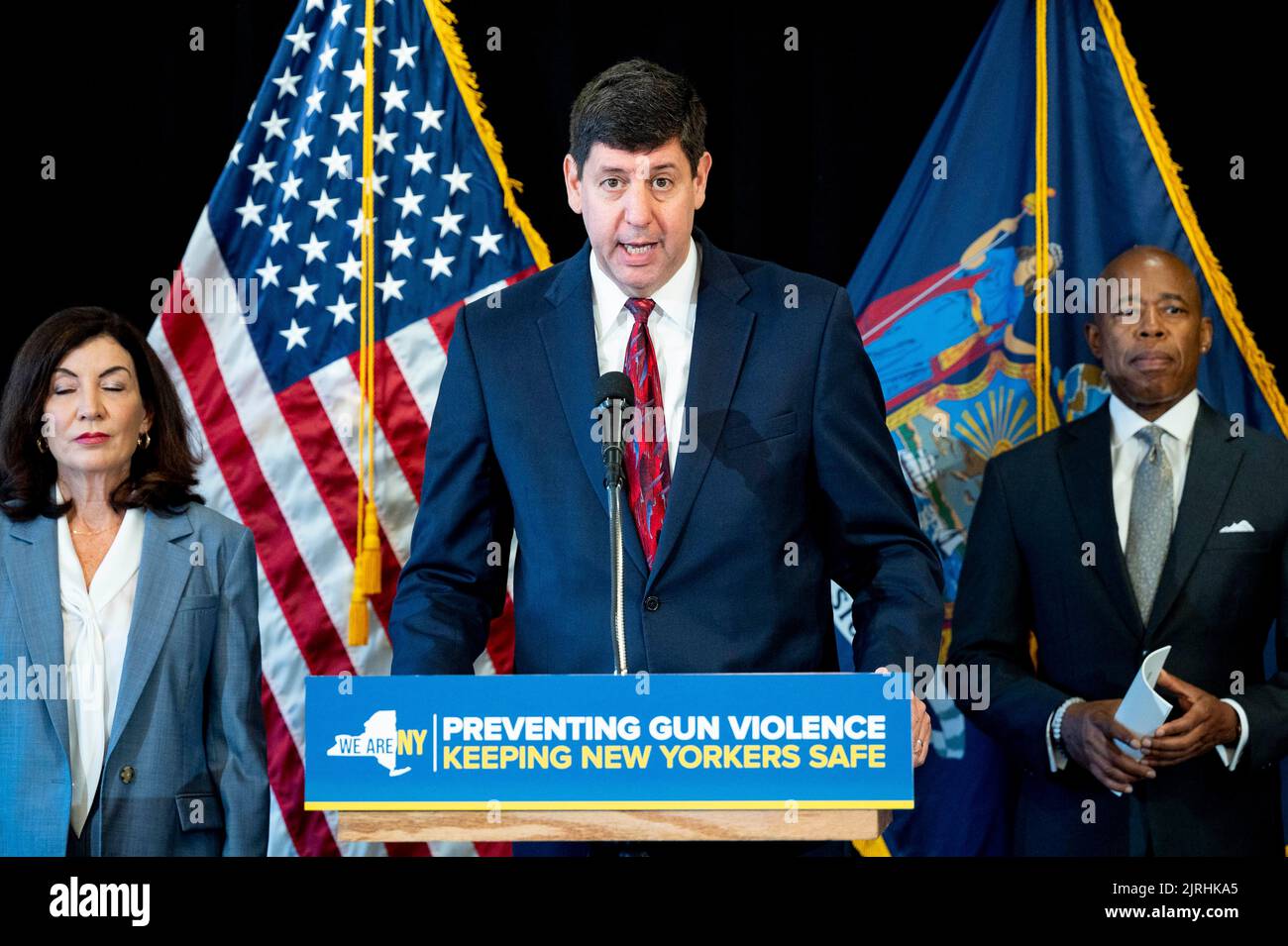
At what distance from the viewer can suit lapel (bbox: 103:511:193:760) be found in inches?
114

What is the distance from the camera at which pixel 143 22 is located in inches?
165

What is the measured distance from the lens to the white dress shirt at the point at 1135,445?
3.56 metres

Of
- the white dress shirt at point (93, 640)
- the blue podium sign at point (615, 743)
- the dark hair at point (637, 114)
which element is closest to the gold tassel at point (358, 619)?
the white dress shirt at point (93, 640)

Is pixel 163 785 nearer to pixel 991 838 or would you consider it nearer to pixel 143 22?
pixel 991 838

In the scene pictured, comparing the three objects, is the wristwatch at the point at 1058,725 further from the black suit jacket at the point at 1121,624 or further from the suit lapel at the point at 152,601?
the suit lapel at the point at 152,601

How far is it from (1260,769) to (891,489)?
1420 millimetres

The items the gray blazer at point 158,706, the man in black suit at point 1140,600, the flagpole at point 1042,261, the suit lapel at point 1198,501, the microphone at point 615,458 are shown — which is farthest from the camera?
Result: the flagpole at point 1042,261

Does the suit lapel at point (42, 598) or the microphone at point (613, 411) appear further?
the suit lapel at point (42, 598)

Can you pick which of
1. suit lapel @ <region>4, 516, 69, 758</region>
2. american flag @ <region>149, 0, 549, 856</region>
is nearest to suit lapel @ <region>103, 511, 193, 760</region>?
suit lapel @ <region>4, 516, 69, 758</region>

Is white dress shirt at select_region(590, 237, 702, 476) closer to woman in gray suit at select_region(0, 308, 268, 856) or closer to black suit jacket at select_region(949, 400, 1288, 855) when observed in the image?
woman in gray suit at select_region(0, 308, 268, 856)

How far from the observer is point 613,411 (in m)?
2.12

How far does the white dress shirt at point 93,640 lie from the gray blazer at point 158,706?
0.13 feet

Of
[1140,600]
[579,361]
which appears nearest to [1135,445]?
[1140,600]

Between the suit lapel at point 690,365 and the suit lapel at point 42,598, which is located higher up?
the suit lapel at point 690,365
